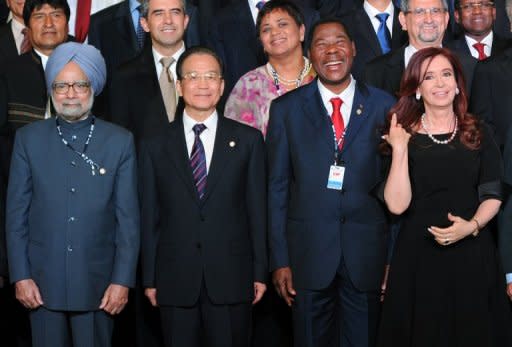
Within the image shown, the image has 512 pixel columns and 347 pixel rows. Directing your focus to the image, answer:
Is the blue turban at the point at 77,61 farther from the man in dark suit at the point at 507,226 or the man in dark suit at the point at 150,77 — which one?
the man in dark suit at the point at 507,226

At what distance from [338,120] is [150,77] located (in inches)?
49.4

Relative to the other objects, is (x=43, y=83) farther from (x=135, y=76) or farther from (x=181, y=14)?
(x=181, y=14)

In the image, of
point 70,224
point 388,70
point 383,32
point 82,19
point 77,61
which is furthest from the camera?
point 82,19

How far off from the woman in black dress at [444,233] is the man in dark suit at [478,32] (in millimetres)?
1498

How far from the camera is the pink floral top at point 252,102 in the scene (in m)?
5.40

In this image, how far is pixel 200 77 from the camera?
16.3 feet

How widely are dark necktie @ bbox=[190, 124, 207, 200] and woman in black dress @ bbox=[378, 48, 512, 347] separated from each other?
2.81 ft

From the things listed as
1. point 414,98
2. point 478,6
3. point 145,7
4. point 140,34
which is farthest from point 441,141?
point 140,34

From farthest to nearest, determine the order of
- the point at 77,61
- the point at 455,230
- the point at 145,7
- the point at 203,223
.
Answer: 1. the point at 145,7
2. the point at 77,61
3. the point at 203,223
4. the point at 455,230

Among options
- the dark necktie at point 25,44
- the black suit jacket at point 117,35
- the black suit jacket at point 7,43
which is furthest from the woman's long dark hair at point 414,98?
the black suit jacket at point 7,43

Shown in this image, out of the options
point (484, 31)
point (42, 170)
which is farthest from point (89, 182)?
point (484, 31)

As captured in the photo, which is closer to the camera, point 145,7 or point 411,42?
point 411,42

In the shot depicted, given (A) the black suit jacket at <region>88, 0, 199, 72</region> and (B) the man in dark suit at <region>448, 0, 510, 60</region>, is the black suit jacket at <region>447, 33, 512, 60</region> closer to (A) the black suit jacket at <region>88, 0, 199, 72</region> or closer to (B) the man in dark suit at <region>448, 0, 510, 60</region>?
(B) the man in dark suit at <region>448, 0, 510, 60</region>

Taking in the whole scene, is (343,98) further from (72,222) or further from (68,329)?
(68,329)
